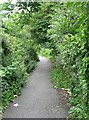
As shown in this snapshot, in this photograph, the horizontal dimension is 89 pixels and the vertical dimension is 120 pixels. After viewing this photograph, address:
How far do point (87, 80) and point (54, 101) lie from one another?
12.0ft

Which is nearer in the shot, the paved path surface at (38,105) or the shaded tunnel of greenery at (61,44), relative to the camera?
the shaded tunnel of greenery at (61,44)

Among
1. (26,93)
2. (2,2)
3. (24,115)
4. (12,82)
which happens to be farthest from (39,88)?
(2,2)

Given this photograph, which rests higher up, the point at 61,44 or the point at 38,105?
the point at 61,44

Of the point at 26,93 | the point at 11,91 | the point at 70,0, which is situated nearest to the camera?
the point at 70,0

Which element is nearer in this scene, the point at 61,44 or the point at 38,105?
the point at 38,105

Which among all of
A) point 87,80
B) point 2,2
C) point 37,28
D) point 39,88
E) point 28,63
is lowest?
point 87,80

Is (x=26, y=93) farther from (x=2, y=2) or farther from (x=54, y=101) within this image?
(x=2, y=2)

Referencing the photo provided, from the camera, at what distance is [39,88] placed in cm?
1034

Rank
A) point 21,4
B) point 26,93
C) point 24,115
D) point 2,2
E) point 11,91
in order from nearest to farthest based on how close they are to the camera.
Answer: point 21,4 → point 2,2 → point 24,115 → point 11,91 → point 26,93

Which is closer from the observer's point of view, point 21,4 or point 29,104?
point 21,4

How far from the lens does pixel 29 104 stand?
7863 mm

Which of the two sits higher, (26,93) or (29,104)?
(26,93)

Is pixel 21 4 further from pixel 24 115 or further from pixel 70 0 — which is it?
pixel 24 115

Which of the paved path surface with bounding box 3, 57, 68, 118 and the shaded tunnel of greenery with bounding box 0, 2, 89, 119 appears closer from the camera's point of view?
the shaded tunnel of greenery with bounding box 0, 2, 89, 119
